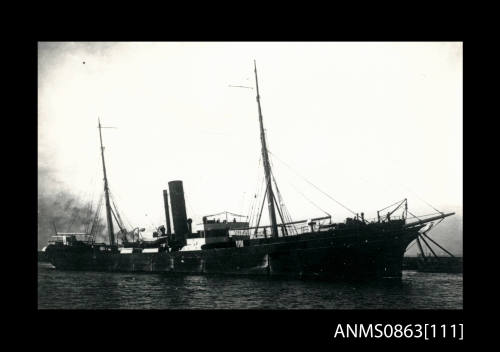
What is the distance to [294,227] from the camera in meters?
29.3

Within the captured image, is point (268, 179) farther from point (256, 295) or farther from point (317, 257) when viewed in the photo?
point (256, 295)

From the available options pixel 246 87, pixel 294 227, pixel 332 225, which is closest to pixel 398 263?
pixel 332 225

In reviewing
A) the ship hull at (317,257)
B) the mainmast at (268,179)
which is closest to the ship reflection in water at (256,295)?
the ship hull at (317,257)

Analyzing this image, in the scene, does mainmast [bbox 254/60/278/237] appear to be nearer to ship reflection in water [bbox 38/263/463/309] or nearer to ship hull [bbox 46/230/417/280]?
ship hull [bbox 46/230/417/280]

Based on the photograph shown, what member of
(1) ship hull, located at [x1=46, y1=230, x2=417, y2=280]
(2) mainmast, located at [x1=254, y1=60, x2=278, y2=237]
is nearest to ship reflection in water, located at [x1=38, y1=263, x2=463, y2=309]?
(1) ship hull, located at [x1=46, y1=230, x2=417, y2=280]

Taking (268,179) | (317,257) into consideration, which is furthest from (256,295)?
(268,179)

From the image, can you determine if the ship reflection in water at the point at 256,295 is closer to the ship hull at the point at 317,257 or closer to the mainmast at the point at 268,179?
the ship hull at the point at 317,257

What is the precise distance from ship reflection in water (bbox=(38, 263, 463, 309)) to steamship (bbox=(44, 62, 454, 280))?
4.47 feet

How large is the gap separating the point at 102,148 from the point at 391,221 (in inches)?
1173

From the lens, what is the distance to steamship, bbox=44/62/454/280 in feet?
81.6

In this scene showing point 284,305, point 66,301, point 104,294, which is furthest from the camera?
point 104,294

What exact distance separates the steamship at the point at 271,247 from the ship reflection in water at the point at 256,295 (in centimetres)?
136

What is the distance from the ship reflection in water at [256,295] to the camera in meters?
18.4
